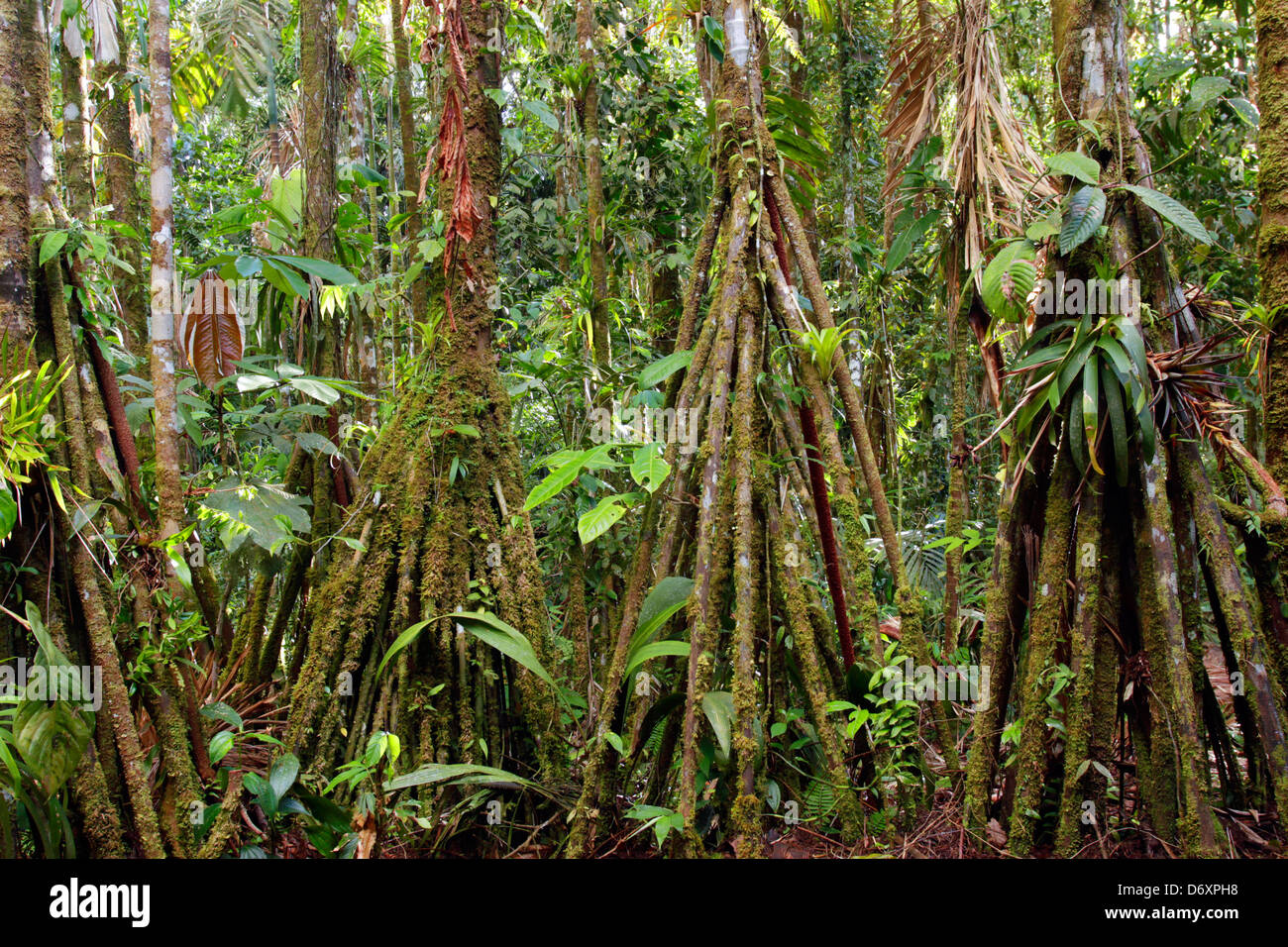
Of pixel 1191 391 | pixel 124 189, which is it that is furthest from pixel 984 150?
pixel 124 189

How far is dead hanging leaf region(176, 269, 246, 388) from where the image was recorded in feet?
12.2

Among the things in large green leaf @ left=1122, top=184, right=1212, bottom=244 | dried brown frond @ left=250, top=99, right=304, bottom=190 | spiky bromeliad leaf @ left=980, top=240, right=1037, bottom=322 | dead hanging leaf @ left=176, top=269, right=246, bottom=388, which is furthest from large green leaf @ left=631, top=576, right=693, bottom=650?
dried brown frond @ left=250, top=99, right=304, bottom=190

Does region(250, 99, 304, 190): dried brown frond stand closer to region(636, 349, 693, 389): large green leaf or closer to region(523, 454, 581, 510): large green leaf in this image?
region(636, 349, 693, 389): large green leaf

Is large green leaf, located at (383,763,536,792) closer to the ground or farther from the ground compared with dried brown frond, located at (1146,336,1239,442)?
closer to the ground

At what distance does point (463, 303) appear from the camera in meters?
3.52

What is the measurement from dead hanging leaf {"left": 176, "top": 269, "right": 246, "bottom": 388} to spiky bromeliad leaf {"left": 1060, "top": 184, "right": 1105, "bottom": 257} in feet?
10.8

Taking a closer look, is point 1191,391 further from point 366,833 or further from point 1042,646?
point 366,833

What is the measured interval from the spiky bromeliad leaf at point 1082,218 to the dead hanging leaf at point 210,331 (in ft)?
10.8

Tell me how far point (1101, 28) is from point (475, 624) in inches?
120

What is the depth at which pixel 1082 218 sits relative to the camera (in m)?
2.78

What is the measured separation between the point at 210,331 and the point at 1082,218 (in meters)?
3.46

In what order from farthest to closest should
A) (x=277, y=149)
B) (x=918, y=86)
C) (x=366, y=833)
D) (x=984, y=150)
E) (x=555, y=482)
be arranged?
(x=277, y=149)
(x=918, y=86)
(x=984, y=150)
(x=555, y=482)
(x=366, y=833)
